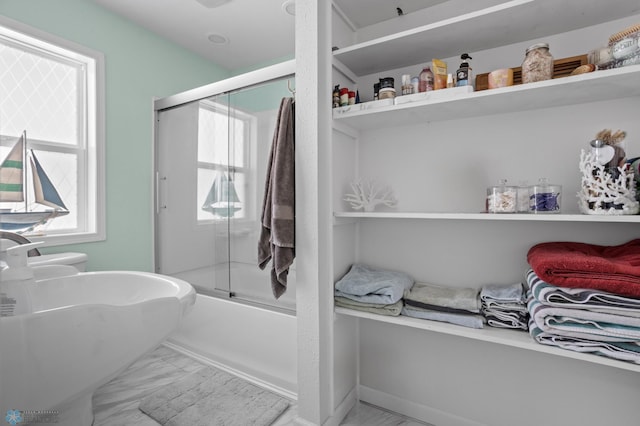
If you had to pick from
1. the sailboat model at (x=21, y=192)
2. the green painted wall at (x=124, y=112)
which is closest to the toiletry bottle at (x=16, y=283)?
the sailboat model at (x=21, y=192)

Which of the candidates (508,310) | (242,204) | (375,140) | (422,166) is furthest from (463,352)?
(242,204)

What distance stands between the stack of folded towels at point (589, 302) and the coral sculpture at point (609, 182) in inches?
6.2

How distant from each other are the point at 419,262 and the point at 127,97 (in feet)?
7.36

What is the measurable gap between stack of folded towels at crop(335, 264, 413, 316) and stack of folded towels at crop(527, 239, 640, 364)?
49 cm

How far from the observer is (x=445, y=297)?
1.32 meters

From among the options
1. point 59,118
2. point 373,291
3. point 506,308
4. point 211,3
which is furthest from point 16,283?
point 211,3

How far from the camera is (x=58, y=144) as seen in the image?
200 cm

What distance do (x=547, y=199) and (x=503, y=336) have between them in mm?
511

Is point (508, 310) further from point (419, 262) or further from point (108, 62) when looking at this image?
point (108, 62)

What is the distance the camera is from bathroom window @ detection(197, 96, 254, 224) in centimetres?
196

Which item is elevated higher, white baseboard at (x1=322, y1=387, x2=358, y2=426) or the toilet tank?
the toilet tank

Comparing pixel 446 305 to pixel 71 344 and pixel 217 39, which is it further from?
pixel 217 39

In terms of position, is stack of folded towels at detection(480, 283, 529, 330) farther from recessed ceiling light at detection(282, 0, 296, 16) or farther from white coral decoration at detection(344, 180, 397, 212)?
recessed ceiling light at detection(282, 0, 296, 16)

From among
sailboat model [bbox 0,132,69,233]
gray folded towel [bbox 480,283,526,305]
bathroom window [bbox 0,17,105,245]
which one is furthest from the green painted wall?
gray folded towel [bbox 480,283,526,305]
